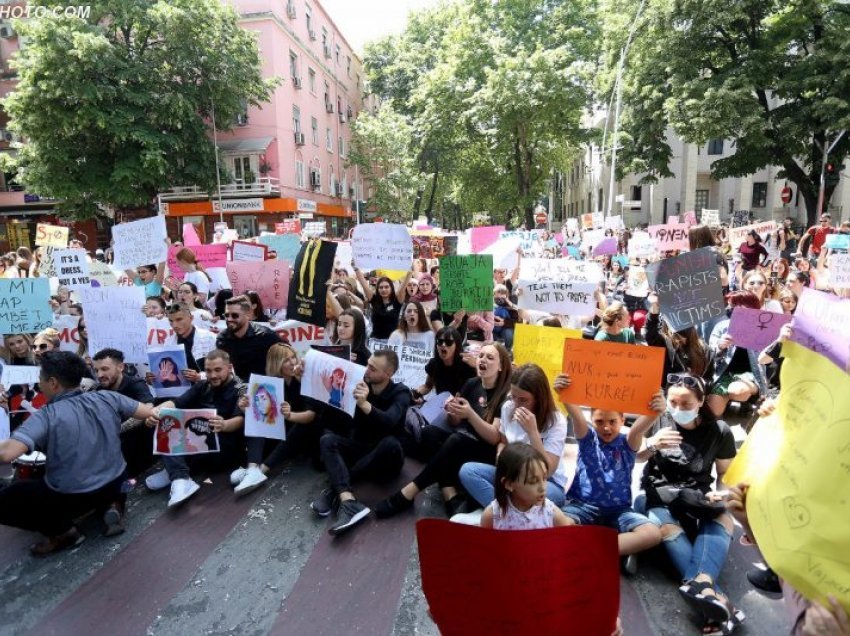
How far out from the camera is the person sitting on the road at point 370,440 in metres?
4.46

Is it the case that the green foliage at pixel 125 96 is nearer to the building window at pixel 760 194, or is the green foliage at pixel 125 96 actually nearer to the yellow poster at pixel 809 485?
the yellow poster at pixel 809 485

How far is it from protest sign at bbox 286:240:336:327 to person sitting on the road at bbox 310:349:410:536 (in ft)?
4.37

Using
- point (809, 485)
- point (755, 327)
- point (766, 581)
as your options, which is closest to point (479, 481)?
point (766, 581)

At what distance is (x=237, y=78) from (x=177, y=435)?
24.5m

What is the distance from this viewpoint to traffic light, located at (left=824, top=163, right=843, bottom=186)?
23.2 m

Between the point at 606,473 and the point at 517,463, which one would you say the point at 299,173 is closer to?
the point at 606,473

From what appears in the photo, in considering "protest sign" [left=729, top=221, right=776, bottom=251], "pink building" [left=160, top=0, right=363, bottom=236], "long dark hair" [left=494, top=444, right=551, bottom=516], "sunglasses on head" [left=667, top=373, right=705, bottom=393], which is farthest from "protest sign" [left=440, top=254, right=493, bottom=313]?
"pink building" [left=160, top=0, right=363, bottom=236]

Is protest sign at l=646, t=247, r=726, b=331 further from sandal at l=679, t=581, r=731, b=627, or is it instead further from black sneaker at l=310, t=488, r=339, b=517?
black sneaker at l=310, t=488, r=339, b=517

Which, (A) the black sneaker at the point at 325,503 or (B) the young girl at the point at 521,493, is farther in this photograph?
(A) the black sneaker at the point at 325,503

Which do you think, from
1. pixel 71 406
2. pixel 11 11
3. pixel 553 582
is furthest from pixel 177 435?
pixel 11 11

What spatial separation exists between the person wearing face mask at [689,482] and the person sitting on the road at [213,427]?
3444mm

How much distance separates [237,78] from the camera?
82.3 feet

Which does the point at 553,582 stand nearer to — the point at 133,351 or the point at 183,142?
the point at 133,351

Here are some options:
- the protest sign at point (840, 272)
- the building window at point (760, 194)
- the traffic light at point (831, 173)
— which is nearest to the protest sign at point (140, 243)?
the protest sign at point (840, 272)
